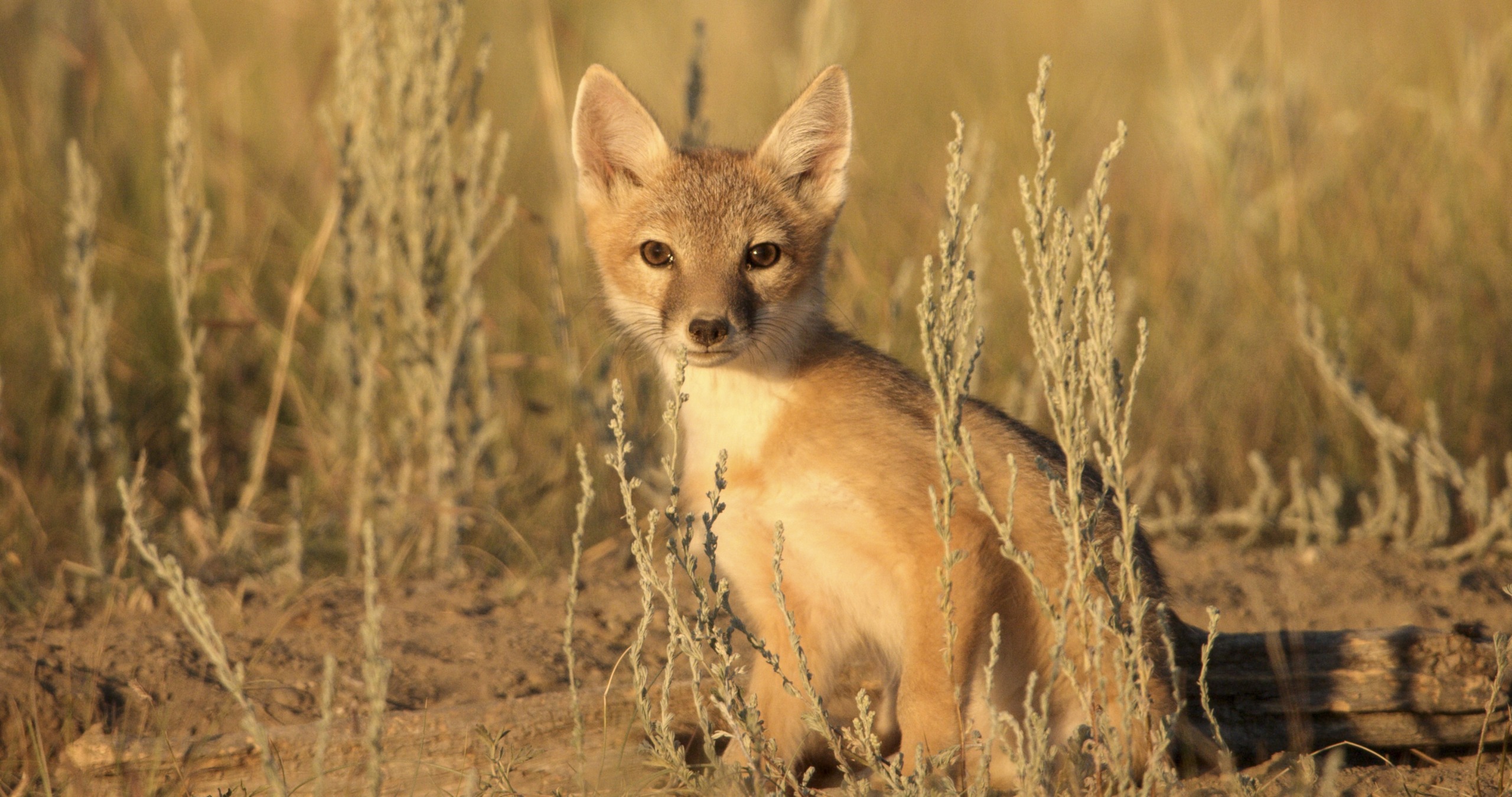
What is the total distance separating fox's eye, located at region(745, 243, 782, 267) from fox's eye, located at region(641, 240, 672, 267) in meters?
0.24

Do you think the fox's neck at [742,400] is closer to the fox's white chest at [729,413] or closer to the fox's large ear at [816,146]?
the fox's white chest at [729,413]

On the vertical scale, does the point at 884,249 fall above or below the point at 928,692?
above

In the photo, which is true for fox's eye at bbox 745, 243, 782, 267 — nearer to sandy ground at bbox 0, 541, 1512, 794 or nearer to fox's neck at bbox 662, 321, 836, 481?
fox's neck at bbox 662, 321, 836, 481

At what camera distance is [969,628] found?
9.62 feet

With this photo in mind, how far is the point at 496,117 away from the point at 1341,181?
17.0 feet

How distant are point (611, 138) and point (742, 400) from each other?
1.10 metres

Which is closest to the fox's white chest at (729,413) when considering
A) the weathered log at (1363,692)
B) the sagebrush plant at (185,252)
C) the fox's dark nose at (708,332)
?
the fox's dark nose at (708,332)

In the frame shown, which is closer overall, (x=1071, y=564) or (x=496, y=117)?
(x=1071, y=564)

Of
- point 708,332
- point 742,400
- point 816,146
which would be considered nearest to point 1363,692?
point 742,400

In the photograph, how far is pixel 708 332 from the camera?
10.4ft

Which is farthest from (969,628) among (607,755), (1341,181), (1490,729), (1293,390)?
(1341,181)

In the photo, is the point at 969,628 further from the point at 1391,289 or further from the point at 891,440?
the point at 1391,289

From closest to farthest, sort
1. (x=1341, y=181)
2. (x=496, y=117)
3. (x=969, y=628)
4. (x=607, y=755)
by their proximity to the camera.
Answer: (x=969, y=628), (x=607, y=755), (x=1341, y=181), (x=496, y=117)

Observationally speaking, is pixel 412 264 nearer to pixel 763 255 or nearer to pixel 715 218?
pixel 715 218
